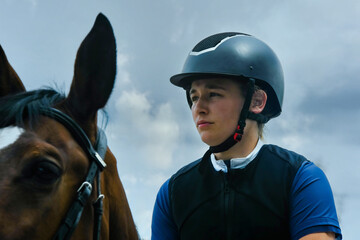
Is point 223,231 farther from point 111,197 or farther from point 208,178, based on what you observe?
point 111,197

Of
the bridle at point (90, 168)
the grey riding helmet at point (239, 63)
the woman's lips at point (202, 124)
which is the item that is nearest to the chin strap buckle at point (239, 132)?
the woman's lips at point (202, 124)

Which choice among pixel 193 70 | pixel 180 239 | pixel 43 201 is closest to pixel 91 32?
pixel 43 201

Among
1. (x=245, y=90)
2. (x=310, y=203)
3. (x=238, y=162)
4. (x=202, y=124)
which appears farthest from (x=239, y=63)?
(x=310, y=203)

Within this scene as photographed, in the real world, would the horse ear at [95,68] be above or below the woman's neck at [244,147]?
above

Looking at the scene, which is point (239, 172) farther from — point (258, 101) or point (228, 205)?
point (258, 101)

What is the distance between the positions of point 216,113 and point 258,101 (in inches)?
24.4

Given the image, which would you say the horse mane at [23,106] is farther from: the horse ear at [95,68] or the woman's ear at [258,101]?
the woman's ear at [258,101]

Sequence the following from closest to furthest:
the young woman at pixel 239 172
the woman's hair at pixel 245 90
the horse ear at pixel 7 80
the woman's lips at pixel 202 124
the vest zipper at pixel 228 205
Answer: the horse ear at pixel 7 80 < the young woman at pixel 239 172 < the vest zipper at pixel 228 205 < the woman's lips at pixel 202 124 < the woman's hair at pixel 245 90

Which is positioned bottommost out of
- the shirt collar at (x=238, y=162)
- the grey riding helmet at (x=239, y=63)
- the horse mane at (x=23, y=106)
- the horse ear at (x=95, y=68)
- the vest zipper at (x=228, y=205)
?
the vest zipper at (x=228, y=205)

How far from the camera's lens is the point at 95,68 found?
2750mm

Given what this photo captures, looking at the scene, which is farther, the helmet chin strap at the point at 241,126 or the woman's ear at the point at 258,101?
the woman's ear at the point at 258,101

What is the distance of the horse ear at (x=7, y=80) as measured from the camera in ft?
10.5

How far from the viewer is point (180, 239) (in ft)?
14.4

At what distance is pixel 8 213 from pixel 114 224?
91 cm
